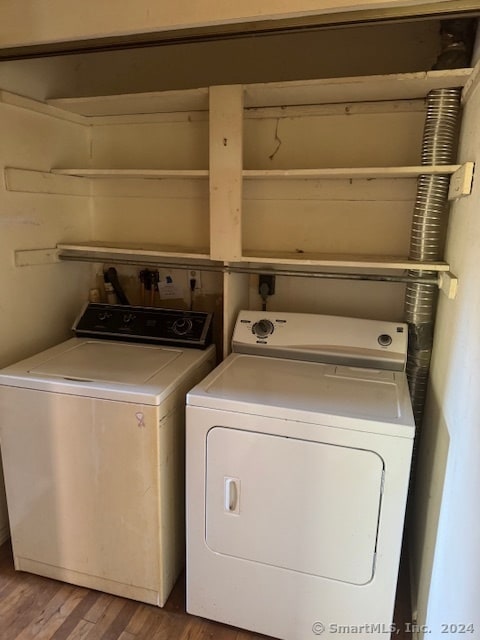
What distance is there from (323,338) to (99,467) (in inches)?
41.5

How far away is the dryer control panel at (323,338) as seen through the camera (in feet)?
6.27

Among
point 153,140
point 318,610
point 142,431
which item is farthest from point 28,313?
point 318,610

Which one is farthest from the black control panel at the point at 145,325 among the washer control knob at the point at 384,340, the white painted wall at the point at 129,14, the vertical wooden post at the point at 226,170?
the white painted wall at the point at 129,14

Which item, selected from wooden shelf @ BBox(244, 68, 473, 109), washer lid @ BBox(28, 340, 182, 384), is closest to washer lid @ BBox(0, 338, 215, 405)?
washer lid @ BBox(28, 340, 182, 384)

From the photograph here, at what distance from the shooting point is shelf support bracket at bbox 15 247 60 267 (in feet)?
6.65

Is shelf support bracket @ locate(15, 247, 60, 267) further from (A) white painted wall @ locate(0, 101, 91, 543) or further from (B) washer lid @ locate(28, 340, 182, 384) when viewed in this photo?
(B) washer lid @ locate(28, 340, 182, 384)

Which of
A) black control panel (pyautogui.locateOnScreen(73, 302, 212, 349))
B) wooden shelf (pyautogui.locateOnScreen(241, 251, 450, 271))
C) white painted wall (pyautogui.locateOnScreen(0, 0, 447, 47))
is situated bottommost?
black control panel (pyautogui.locateOnScreen(73, 302, 212, 349))

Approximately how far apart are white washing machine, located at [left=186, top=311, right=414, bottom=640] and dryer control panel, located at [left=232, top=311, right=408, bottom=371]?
0.45ft

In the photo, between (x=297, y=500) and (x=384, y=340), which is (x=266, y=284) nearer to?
(x=384, y=340)

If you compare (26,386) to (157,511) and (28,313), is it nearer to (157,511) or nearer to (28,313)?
(28,313)

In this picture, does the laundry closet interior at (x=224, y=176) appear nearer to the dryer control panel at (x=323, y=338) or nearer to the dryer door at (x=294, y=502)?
the dryer control panel at (x=323, y=338)

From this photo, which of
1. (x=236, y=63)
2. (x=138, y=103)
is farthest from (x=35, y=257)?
(x=236, y=63)

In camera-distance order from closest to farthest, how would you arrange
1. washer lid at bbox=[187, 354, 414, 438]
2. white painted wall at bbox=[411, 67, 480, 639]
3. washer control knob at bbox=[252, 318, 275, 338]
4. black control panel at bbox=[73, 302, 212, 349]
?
white painted wall at bbox=[411, 67, 480, 639]
washer lid at bbox=[187, 354, 414, 438]
washer control knob at bbox=[252, 318, 275, 338]
black control panel at bbox=[73, 302, 212, 349]

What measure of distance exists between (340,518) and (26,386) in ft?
4.05
